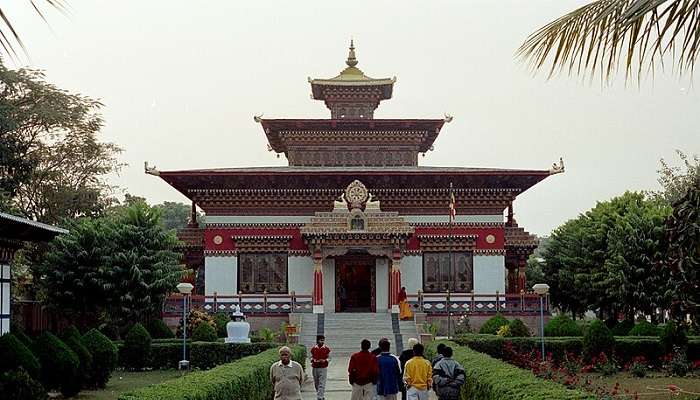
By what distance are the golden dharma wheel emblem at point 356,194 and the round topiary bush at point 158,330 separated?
30.4ft

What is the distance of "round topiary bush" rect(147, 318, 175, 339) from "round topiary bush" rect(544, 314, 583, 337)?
42.3 feet

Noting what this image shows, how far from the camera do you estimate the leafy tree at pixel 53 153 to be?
4088cm

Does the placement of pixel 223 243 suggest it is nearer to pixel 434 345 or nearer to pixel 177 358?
pixel 177 358

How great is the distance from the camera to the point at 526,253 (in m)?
43.2

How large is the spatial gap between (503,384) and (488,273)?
2758cm

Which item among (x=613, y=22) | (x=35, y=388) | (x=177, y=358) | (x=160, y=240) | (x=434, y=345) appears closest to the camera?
(x=613, y=22)

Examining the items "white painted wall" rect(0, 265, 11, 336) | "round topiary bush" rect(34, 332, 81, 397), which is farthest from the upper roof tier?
"round topiary bush" rect(34, 332, 81, 397)

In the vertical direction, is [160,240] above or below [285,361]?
above

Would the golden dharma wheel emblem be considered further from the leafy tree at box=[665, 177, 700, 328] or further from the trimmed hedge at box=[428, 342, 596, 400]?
the leafy tree at box=[665, 177, 700, 328]

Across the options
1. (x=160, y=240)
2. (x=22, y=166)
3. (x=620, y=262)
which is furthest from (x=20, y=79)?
(x=620, y=262)

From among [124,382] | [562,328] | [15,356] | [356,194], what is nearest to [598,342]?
[562,328]

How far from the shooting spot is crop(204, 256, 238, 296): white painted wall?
135 ft

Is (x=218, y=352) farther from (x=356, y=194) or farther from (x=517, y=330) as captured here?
(x=356, y=194)

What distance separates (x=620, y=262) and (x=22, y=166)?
22.6m
